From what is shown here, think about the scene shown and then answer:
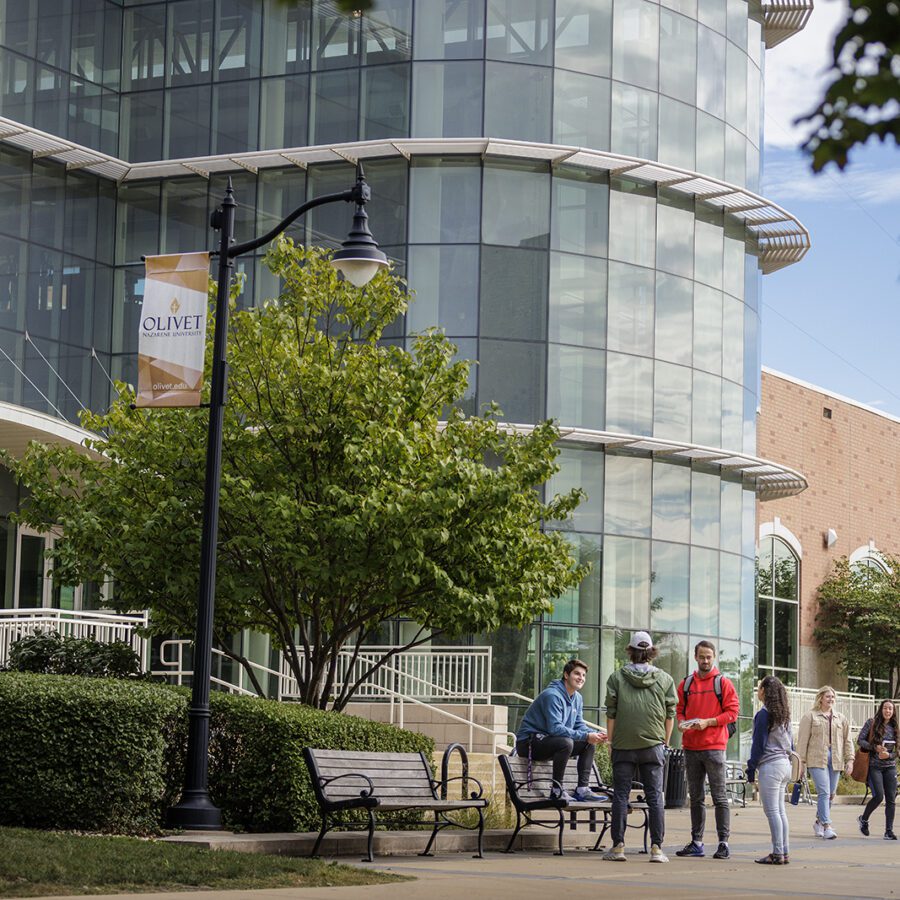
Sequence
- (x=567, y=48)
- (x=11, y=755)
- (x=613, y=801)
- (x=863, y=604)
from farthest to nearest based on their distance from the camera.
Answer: (x=863, y=604) < (x=567, y=48) < (x=613, y=801) < (x=11, y=755)

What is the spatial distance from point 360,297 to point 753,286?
55.4 ft

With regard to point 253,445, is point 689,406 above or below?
above

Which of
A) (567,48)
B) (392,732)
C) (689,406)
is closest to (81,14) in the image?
(567,48)

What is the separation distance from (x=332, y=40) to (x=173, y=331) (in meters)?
16.6

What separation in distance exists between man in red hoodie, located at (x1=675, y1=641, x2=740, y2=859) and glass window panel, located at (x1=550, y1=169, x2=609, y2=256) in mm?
15824

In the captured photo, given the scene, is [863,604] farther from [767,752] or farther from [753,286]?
[767,752]

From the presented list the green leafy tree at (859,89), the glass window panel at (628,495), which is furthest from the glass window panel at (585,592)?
the green leafy tree at (859,89)

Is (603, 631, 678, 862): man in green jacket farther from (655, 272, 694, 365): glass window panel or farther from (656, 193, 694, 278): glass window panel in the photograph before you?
(656, 193, 694, 278): glass window panel

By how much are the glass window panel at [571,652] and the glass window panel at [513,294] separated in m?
5.33

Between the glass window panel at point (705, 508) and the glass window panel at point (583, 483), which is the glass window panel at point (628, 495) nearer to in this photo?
the glass window panel at point (583, 483)

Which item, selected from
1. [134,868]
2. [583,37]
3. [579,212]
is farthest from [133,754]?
[583,37]

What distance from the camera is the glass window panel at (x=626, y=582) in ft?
97.8

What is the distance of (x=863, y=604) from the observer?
42.3m

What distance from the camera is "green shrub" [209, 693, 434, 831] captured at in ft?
46.4
